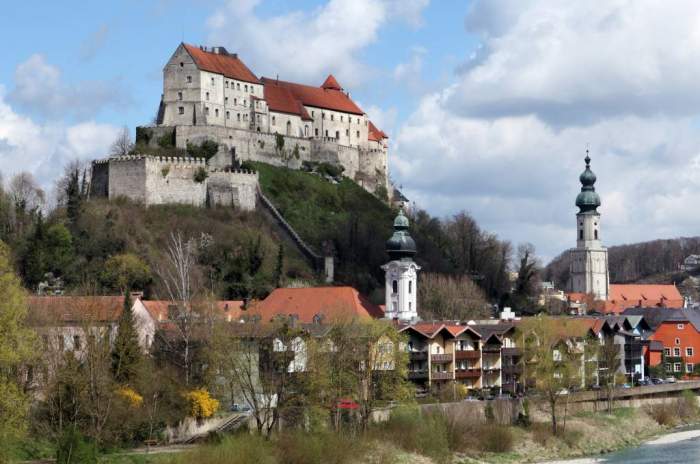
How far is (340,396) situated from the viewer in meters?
64.9

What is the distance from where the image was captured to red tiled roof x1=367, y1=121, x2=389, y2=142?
148 meters

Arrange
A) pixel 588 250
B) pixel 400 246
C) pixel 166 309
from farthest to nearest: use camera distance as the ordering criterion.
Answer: pixel 588 250 → pixel 400 246 → pixel 166 309

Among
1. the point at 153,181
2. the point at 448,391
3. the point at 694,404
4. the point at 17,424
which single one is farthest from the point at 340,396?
the point at 153,181

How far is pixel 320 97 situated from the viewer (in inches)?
5689

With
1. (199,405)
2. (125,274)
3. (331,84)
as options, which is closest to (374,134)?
(331,84)

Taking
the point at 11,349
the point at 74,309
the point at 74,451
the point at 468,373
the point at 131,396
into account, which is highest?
the point at 74,309

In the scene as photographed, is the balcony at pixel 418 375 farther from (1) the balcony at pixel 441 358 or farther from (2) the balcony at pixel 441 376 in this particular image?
(1) the balcony at pixel 441 358

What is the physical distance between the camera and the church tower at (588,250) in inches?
6211

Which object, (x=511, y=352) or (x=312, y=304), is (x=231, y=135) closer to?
(x=312, y=304)

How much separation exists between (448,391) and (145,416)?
23.2 meters

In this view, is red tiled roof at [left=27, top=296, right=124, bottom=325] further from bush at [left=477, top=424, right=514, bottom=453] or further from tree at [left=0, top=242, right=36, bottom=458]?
bush at [left=477, top=424, right=514, bottom=453]

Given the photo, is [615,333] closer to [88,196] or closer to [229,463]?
[88,196]

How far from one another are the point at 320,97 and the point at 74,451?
312ft

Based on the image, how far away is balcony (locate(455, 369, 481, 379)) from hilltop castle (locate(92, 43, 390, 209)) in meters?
40.0
